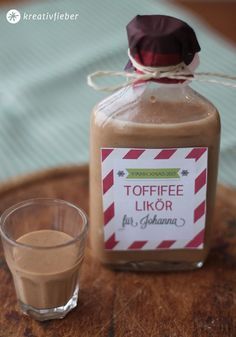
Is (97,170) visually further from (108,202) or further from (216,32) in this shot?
(216,32)

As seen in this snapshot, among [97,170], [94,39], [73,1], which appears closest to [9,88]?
[94,39]

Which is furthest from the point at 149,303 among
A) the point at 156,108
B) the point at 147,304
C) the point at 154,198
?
the point at 156,108

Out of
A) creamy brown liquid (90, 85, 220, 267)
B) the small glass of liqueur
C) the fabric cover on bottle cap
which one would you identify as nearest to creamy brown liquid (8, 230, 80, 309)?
the small glass of liqueur

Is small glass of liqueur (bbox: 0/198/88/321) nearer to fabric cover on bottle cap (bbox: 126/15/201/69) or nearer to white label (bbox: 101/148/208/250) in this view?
white label (bbox: 101/148/208/250)

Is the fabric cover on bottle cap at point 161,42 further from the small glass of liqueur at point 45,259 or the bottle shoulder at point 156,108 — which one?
the small glass of liqueur at point 45,259

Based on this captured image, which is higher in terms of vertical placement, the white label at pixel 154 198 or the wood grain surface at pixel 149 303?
the white label at pixel 154 198

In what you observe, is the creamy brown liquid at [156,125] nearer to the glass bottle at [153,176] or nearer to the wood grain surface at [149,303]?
the glass bottle at [153,176]

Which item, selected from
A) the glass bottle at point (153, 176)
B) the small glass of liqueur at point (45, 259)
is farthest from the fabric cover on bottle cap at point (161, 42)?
the small glass of liqueur at point (45, 259)

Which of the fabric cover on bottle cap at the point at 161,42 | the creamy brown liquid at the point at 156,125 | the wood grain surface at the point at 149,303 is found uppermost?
the fabric cover on bottle cap at the point at 161,42

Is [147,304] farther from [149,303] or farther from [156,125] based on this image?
[156,125]
